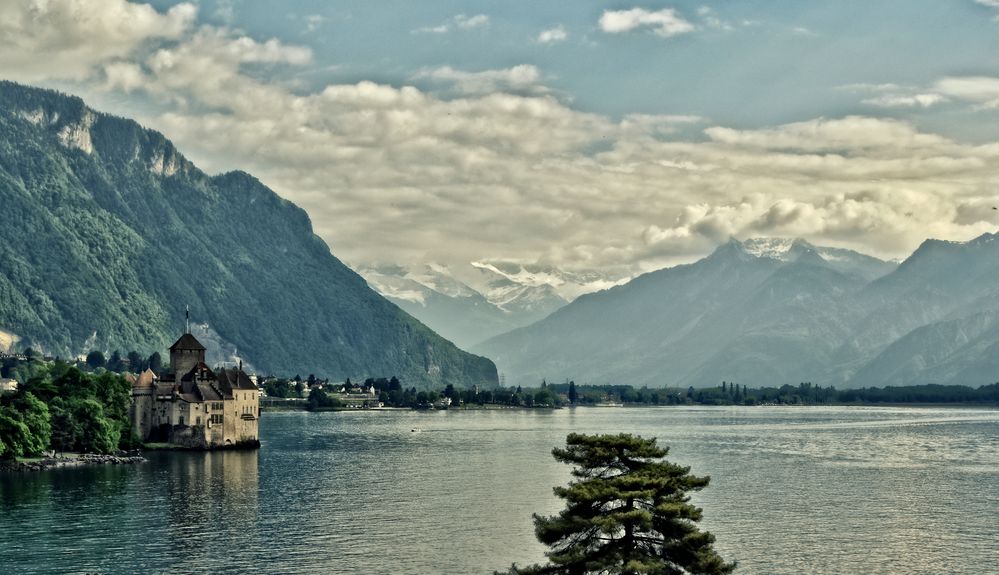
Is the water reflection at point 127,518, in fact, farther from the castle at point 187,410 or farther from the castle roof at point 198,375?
the castle roof at point 198,375

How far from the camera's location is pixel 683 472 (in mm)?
58438

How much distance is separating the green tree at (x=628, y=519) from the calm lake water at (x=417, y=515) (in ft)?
105

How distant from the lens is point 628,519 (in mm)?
54781

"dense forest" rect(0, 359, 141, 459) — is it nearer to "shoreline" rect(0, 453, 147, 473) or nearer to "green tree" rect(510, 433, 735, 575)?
"shoreline" rect(0, 453, 147, 473)

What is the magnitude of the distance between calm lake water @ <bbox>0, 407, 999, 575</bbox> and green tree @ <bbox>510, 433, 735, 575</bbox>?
31.9 meters

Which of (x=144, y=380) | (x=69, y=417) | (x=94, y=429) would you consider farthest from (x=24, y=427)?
(x=144, y=380)

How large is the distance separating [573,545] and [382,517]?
195ft

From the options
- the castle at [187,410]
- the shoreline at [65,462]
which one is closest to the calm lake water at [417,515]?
the shoreline at [65,462]

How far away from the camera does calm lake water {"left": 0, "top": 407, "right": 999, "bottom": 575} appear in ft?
302

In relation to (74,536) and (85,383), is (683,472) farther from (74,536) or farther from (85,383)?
(85,383)

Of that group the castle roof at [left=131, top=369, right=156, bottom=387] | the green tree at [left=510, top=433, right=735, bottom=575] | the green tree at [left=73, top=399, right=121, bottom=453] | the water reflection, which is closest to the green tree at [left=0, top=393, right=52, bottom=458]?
the green tree at [left=73, top=399, right=121, bottom=453]

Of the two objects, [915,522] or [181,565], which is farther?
[915,522]

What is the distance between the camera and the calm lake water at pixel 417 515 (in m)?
92.1

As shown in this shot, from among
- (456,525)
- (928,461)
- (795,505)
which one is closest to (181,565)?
(456,525)
